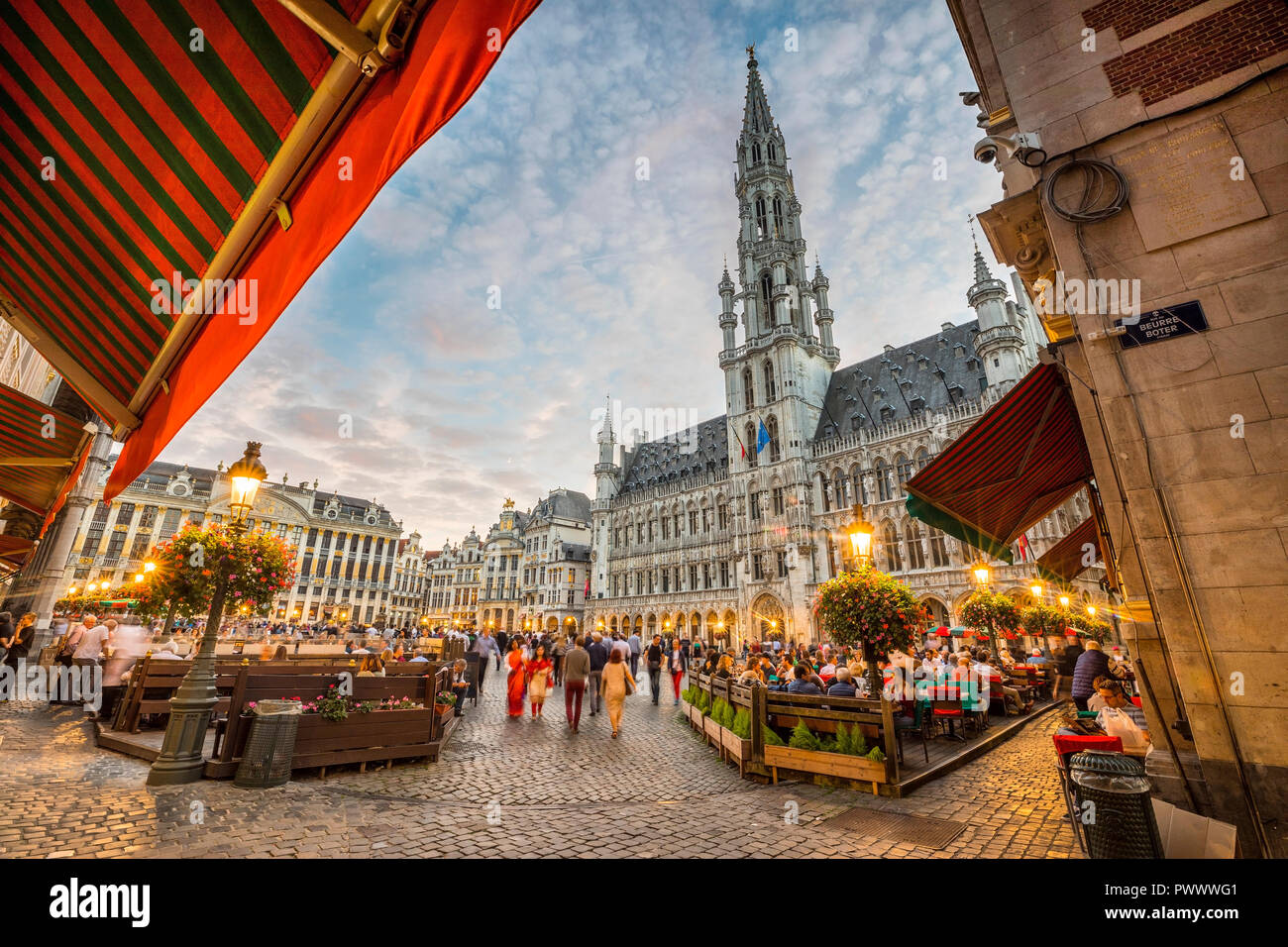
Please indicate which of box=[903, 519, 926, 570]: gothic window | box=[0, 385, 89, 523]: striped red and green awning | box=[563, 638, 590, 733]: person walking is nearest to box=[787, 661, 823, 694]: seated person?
box=[563, 638, 590, 733]: person walking

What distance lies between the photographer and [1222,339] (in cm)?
415

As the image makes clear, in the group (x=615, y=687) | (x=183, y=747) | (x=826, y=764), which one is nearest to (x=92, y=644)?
(x=183, y=747)

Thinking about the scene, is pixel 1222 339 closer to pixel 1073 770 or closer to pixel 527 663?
pixel 1073 770

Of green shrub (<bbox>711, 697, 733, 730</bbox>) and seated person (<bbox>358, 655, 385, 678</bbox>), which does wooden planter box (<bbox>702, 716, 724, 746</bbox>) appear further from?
seated person (<bbox>358, 655, 385, 678</bbox>)

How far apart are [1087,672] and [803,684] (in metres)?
4.10

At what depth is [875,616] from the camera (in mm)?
8609

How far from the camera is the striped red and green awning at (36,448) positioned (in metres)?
4.51

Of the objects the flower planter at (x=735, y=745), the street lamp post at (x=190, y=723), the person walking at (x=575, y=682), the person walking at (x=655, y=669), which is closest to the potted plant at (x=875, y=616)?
the flower planter at (x=735, y=745)

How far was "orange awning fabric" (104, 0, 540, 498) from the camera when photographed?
121 centimetres

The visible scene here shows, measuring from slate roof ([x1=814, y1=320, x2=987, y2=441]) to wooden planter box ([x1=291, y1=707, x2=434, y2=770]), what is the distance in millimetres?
32749

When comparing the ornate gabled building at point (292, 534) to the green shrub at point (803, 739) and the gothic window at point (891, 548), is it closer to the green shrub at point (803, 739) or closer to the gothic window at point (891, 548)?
the gothic window at point (891, 548)

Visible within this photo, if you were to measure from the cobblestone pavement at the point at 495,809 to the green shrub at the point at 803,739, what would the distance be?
48 cm

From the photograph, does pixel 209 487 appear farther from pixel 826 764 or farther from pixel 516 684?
pixel 826 764
